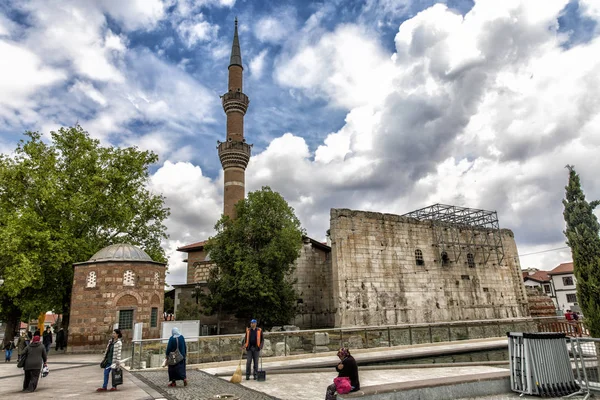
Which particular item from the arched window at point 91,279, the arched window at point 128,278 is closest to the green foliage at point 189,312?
the arched window at point 128,278

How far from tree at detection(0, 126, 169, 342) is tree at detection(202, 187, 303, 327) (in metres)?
6.16

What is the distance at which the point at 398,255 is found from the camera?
85.3 feet

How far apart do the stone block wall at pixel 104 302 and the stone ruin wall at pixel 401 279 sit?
10730 millimetres

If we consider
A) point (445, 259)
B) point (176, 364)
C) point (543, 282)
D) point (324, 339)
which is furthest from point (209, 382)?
point (543, 282)

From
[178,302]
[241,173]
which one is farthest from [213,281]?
[241,173]

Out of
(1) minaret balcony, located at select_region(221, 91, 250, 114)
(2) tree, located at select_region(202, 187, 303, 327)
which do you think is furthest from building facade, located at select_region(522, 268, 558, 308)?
(1) minaret balcony, located at select_region(221, 91, 250, 114)

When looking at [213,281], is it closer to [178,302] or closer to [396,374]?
[178,302]

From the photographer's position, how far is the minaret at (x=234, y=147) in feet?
103

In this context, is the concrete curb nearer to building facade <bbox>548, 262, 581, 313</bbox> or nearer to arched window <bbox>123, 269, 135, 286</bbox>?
arched window <bbox>123, 269, 135, 286</bbox>

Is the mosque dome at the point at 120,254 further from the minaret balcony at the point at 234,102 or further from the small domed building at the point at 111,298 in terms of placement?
the minaret balcony at the point at 234,102

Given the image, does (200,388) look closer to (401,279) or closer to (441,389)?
(441,389)

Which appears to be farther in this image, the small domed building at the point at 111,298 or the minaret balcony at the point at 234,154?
the minaret balcony at the point at 234,154

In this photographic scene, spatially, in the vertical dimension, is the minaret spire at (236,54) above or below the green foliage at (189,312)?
above

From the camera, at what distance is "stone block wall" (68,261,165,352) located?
17594 mm
